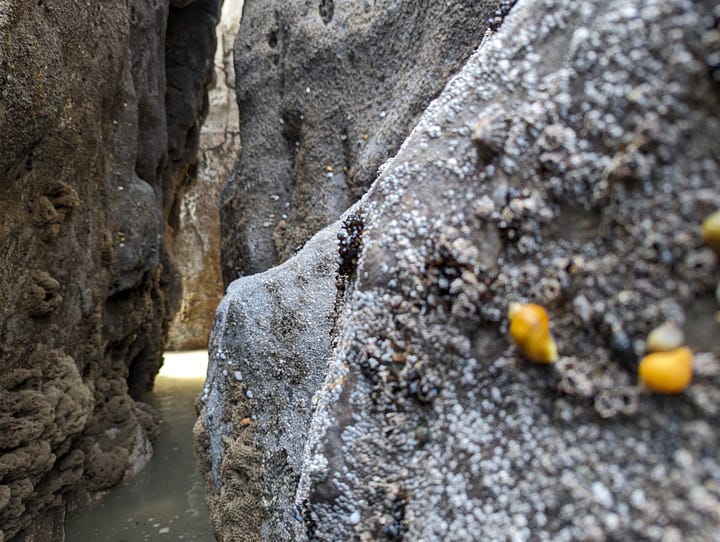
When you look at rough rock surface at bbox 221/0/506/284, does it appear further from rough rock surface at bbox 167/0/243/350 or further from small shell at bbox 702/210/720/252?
rough rock surface at bbox 167/0/243/350

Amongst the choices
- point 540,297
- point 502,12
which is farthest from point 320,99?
point 540,297

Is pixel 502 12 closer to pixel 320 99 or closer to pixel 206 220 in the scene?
pixel 320 99

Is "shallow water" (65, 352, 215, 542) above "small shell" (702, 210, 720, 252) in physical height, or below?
below

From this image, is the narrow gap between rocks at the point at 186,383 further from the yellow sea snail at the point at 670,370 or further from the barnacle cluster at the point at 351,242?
the yellow sea snail at the point at 670,370

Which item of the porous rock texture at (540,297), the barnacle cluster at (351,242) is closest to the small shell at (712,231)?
the porous rock texture at (540,297)

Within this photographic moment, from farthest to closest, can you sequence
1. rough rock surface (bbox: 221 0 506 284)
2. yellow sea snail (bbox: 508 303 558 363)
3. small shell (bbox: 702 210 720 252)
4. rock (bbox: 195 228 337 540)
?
rough rock surface (bbox: 221 0 506 284)
rock (bbox: 195 228 337 540)
yellow sea snail (bbox: 508 303 558 363)
small shell (bbox: 702 210 720 252)

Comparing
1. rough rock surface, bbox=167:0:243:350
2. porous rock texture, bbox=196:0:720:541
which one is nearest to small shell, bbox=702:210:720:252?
porous rock texture, bbox=196:0:720:541
